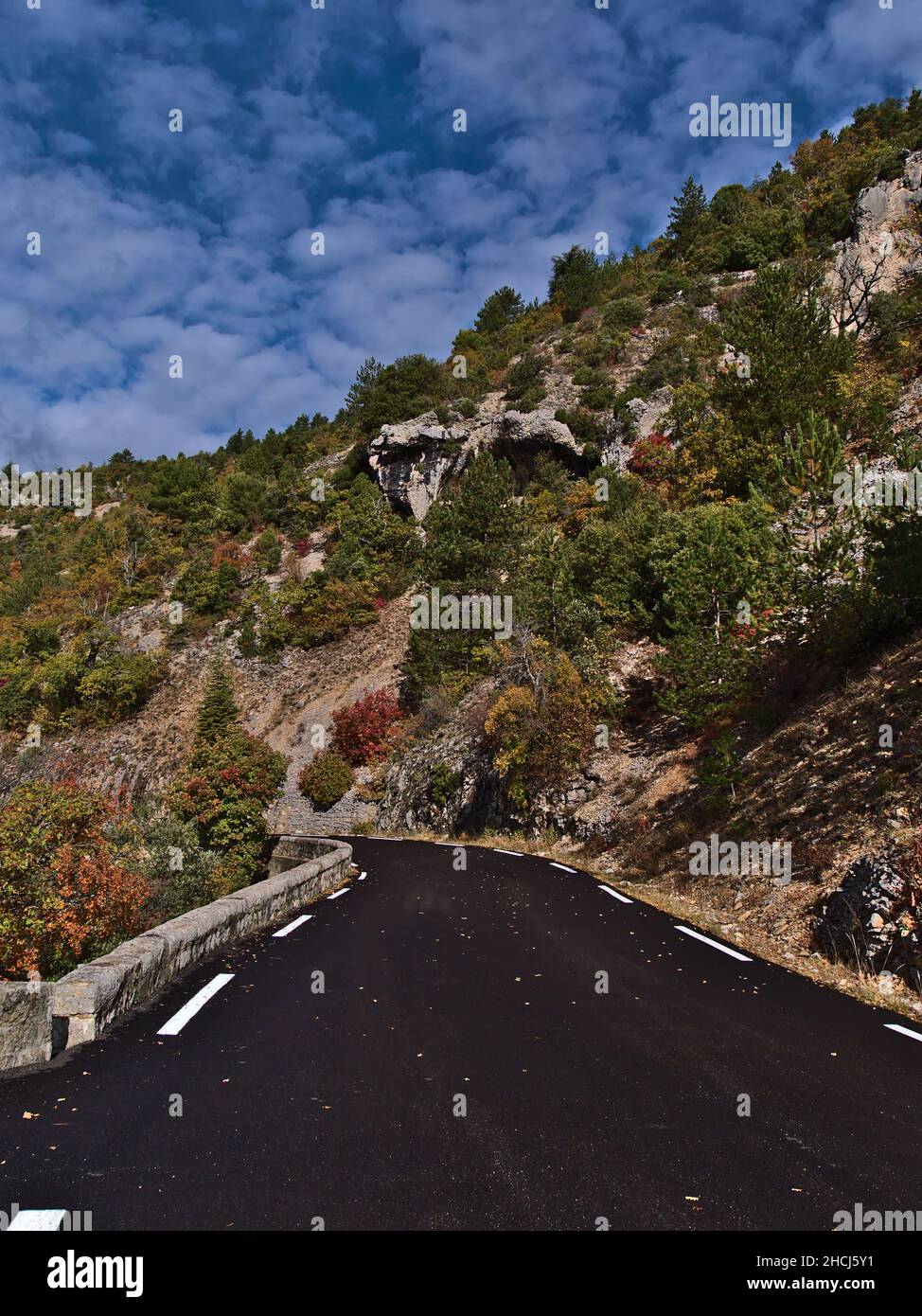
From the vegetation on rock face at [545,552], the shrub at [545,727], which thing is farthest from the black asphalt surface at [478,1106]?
the shrub at [545,727]

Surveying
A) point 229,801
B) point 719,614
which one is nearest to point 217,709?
point 229,801

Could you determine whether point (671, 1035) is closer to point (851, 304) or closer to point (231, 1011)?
point (231, 1011)

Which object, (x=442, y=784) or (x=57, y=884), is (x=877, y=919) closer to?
(x=57, y=884)

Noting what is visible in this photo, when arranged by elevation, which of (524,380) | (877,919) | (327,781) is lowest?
(327,781)

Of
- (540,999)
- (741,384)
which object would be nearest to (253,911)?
(540,999)

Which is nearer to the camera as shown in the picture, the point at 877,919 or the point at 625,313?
the point at 877,919

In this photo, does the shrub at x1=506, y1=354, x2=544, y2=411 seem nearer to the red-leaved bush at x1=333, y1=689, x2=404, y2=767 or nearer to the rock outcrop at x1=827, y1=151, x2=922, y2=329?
the rock outcrop at x1=827, y1=151, x2=922, y2=329

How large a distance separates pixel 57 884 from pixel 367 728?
94.1 feet

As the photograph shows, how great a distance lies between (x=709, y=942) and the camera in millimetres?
8344

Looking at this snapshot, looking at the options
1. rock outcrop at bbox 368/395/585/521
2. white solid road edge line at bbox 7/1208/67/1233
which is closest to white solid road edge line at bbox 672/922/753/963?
white solid road edge line at bbox 7/1208/67/1233

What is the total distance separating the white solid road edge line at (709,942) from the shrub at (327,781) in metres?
28.9

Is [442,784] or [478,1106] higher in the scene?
[478,1106]

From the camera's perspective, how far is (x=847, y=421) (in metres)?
27.3

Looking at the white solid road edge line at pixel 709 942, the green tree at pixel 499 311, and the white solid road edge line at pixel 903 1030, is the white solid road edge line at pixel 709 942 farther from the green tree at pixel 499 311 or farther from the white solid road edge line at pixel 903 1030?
the green tree at pixel 499 311
